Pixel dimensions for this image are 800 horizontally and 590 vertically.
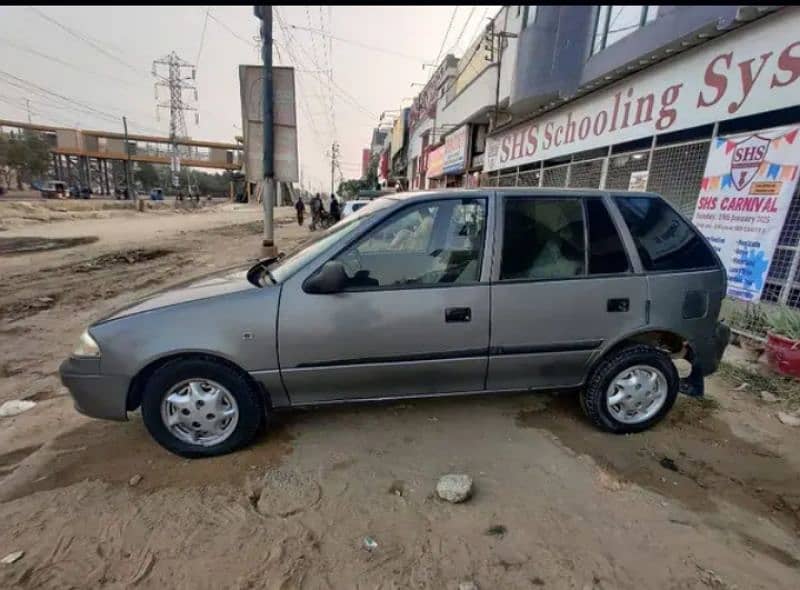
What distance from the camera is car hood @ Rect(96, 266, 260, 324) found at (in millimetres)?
2717

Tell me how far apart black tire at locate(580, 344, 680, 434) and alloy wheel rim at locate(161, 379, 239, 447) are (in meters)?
2.56

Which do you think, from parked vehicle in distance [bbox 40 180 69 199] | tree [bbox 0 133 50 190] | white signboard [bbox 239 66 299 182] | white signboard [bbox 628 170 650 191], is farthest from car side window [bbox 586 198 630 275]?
tree [bbox 0 133 50 190]

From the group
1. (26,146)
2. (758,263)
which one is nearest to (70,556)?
(758,263)

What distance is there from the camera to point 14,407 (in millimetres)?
3465

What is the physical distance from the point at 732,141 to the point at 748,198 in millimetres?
795

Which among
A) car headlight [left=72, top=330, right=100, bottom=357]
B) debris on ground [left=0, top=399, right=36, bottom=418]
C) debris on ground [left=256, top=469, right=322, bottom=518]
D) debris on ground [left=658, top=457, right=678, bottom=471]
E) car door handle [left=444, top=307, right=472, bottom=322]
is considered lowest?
debris on ground [left=0, top=399, right=36, bottom=418]

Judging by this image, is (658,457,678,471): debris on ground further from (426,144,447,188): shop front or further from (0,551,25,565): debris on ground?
(426,144,447,188): shop front

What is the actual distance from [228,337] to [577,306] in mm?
2346

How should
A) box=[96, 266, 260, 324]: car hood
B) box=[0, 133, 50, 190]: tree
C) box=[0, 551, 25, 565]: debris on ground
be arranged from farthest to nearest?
box=[0, 133, 50, 190]: tree < box=[96, 266, 260, 324]: car hood < box=[0, 551, 25, 565]: debris on ground

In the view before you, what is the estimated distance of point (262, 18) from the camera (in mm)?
6504

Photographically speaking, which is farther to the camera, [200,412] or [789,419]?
[789,419]

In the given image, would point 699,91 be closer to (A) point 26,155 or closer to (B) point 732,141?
(B) point 732,141

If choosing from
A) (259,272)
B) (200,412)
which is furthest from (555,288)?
(200,412)

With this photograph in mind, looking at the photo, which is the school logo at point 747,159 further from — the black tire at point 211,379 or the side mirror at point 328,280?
the black tire at point 211,379
